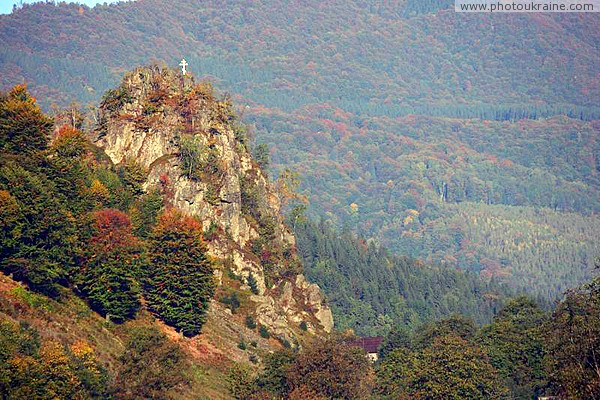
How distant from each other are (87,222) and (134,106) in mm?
28390

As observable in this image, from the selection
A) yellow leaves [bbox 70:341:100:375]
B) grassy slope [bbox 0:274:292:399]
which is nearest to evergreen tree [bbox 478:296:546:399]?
grassy slope [bbox 0:274:292:399]

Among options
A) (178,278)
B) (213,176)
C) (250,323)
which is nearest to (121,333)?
(178,278)

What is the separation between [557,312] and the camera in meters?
119

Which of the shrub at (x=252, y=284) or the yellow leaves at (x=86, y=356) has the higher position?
the yellow leaves at (x=86, y=356)

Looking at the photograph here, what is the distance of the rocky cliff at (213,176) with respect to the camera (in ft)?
390

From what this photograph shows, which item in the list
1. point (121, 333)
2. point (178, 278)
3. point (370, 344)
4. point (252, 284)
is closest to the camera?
point (121, 333)

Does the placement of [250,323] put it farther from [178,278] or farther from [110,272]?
[110,272]

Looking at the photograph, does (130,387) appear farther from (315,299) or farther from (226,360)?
(315,299)

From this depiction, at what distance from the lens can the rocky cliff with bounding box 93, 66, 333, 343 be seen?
390 ft

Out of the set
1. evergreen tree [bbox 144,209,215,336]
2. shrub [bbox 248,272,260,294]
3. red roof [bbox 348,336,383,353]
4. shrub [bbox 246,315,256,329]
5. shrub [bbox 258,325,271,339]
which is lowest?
red roof [bbox 348,336,383,353]

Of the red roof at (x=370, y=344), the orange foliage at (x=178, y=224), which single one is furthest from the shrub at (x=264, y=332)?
the red roof at (x=370, y=344)

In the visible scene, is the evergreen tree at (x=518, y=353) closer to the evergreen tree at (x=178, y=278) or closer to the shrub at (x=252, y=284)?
the shrub at (x=252, y=284)

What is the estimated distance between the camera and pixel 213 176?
121875mm

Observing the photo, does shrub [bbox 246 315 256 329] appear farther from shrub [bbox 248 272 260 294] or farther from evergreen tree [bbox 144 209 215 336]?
evergreen tree [bbox 144 209 215 336]
